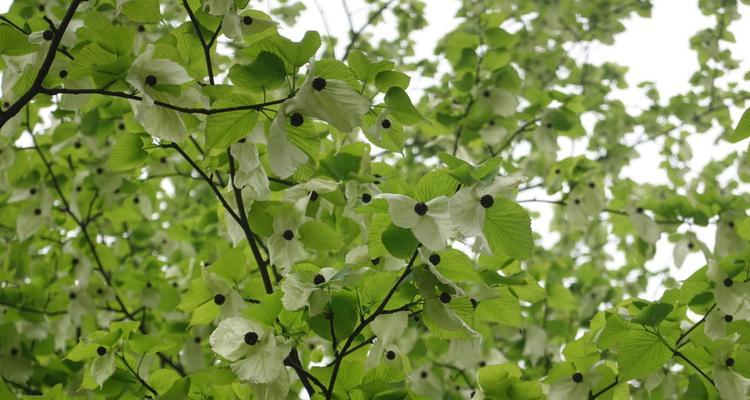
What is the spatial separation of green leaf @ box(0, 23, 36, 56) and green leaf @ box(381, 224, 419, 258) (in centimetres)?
69

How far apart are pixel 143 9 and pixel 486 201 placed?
0.74m

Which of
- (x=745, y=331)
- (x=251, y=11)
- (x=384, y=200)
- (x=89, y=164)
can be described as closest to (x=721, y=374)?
(x=745, y=331)

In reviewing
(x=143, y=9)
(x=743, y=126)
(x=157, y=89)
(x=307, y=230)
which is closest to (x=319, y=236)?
(x=307, y=230)

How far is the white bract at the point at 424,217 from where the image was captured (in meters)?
1.00

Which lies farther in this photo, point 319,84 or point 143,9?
point 143,9

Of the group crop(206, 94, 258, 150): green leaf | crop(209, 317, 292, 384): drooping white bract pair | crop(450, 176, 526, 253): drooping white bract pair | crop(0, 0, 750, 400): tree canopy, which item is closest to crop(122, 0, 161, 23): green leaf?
crop(0, 0, 750, 400): tree canopy

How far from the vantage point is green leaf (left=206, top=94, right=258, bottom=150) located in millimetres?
1170

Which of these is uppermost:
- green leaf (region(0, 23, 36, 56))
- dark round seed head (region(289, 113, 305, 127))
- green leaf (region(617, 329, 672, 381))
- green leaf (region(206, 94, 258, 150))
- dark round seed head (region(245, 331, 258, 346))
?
green leaf (region(0, 23, 36, 56))

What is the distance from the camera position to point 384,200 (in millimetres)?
1061

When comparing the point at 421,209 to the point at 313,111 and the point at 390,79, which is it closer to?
the point at 313,111

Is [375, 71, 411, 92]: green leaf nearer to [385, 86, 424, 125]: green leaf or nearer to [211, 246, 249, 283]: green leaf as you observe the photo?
[385, 86, 424, 125]: green leaf

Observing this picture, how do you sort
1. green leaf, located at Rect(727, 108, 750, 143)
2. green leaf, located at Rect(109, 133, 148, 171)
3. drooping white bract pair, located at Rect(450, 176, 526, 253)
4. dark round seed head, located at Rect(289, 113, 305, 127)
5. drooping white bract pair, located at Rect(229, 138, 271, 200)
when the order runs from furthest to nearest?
green leaf, located at Rect(109, 133, 148, 171) → drooping white bract pair, located at Rect(229, 138, 271, 200) → green leaf, located at Rect(727, 108, 750, 143) → dark round seed head, located at Rect(289, 113, 305, 127) → drooping white bract pair, located at Rect(450, 176, 526, 253)

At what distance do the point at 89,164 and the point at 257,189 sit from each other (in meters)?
1.18

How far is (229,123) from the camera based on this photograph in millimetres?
1177
